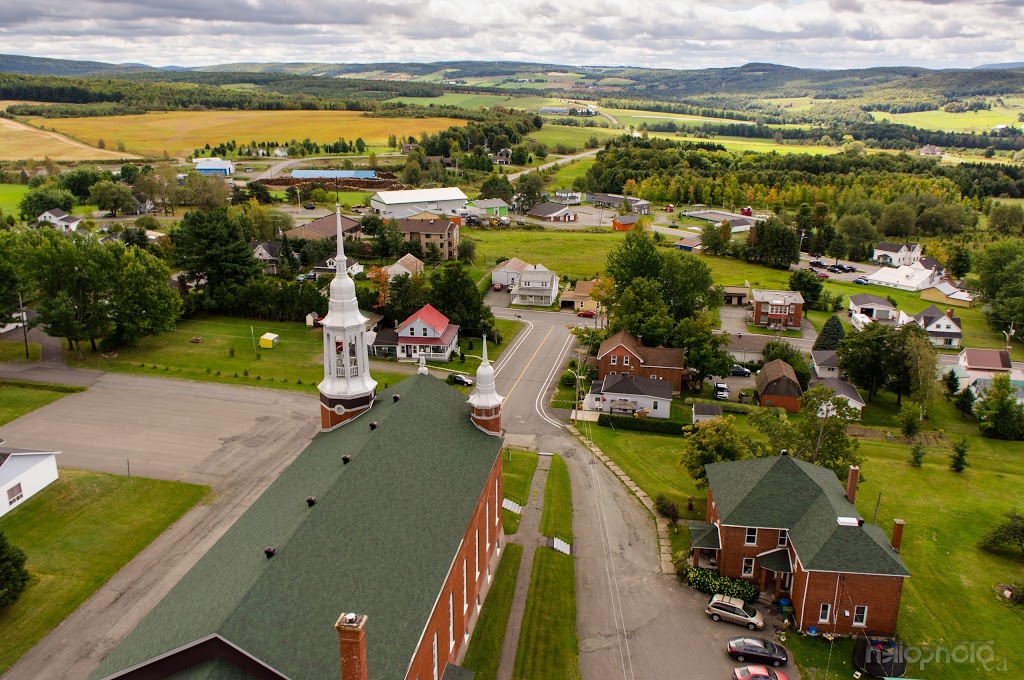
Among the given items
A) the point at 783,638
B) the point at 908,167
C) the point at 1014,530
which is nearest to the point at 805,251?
the point at 908,167

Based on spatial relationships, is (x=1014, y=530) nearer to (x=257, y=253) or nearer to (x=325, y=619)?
(x=325, y=619)

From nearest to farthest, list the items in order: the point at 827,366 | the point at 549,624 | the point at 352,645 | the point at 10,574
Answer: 1. the point at 352,645
2. the point at 549,624
3. the point at 10,574
4. the point at 827,366

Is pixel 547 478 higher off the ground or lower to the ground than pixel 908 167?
lower

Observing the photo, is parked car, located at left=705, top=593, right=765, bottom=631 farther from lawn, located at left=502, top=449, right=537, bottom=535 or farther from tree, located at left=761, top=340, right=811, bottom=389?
tree, located at left=761, top=340, right=811, bottom=389

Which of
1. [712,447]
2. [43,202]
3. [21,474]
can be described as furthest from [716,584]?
[43,202]

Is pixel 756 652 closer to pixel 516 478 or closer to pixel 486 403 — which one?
pixel 486 403

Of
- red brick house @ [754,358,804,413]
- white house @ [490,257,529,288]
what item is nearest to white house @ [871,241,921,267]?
white house @ [490,257,529,288]
